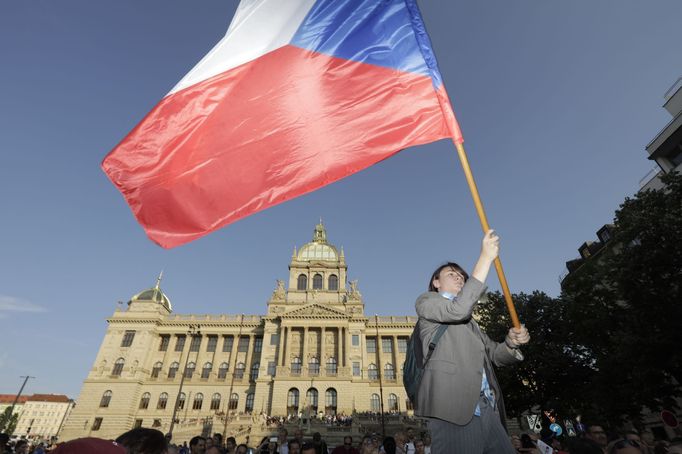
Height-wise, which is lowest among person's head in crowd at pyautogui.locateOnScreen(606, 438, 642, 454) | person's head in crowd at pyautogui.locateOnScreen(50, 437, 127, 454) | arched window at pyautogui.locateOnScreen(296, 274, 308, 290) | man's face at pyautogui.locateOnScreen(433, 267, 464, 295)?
person's head in crowd at pyautogui.locateOnScreen(50, 437, 127, 454)

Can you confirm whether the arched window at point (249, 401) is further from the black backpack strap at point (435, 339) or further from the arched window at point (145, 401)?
the black backpack strap at point (435, 339)

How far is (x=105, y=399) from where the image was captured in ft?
156

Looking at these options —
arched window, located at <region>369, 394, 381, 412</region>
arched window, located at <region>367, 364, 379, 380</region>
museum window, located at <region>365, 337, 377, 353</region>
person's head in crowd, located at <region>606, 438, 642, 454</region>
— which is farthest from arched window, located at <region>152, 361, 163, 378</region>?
person's head in crowd, located at <region>606, 438, 642, 454</region>

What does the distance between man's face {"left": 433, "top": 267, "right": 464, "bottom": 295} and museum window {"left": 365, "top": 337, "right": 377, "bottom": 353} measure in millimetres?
51079

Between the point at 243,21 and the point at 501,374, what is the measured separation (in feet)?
87.9

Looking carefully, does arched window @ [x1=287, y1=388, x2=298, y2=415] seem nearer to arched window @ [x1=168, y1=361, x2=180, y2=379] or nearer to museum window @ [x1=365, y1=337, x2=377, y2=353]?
museum window @ [x1=365, y1=337, x2=377, y2=353]

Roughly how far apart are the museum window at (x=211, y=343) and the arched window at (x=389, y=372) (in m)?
25.5

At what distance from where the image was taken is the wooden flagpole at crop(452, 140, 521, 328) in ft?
11.3

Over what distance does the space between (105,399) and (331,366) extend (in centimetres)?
3040

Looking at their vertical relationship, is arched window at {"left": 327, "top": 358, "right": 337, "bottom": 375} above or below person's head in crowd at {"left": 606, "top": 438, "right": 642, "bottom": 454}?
above

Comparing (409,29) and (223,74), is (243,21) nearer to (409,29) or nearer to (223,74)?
(223,74)

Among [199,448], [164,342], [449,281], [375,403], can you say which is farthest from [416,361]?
[164,342]

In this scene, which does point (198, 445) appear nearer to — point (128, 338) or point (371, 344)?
point (371, 344)

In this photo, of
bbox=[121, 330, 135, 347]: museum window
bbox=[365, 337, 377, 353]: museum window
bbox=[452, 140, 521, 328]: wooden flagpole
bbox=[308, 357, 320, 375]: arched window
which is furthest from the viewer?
bbox=[121, 330, 135, 347]: museum window
